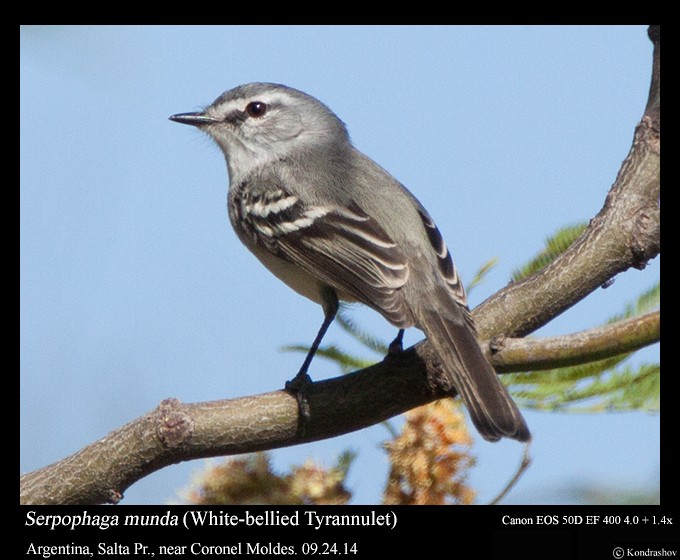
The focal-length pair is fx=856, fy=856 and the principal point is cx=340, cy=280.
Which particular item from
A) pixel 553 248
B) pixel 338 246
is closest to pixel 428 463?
pixel 553 248

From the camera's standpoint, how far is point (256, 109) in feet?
22.5

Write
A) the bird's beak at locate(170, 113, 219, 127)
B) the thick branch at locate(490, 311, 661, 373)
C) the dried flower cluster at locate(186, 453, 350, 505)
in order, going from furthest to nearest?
the bird's beak at locate(170, 113, 219, 127)
the dried flower cluster at locate(186, 453, 350, 505)
the thick branch at locate(490, 311, 661, 373)

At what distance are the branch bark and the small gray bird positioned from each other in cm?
21

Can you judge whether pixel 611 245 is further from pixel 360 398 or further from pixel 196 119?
pixel 196 119

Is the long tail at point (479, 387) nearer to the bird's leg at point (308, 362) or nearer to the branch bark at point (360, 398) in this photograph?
the branch bark at point (360, 398)

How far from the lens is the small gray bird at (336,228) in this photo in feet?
14.5

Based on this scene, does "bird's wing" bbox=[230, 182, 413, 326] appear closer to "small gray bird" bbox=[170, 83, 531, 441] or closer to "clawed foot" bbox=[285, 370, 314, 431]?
"small gray bird" bbox=[170, 83, 531, 441]

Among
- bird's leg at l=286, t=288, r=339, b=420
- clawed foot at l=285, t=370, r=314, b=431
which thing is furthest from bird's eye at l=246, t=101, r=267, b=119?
clawed foot at l=285, t=370, r=314, b=431

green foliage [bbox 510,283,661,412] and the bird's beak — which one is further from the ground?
the bird's beak

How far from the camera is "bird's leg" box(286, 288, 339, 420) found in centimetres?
429

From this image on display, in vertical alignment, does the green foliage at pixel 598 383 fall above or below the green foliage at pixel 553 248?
below

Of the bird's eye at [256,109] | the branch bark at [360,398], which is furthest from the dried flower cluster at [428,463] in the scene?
the bird's eye at [256,109]
